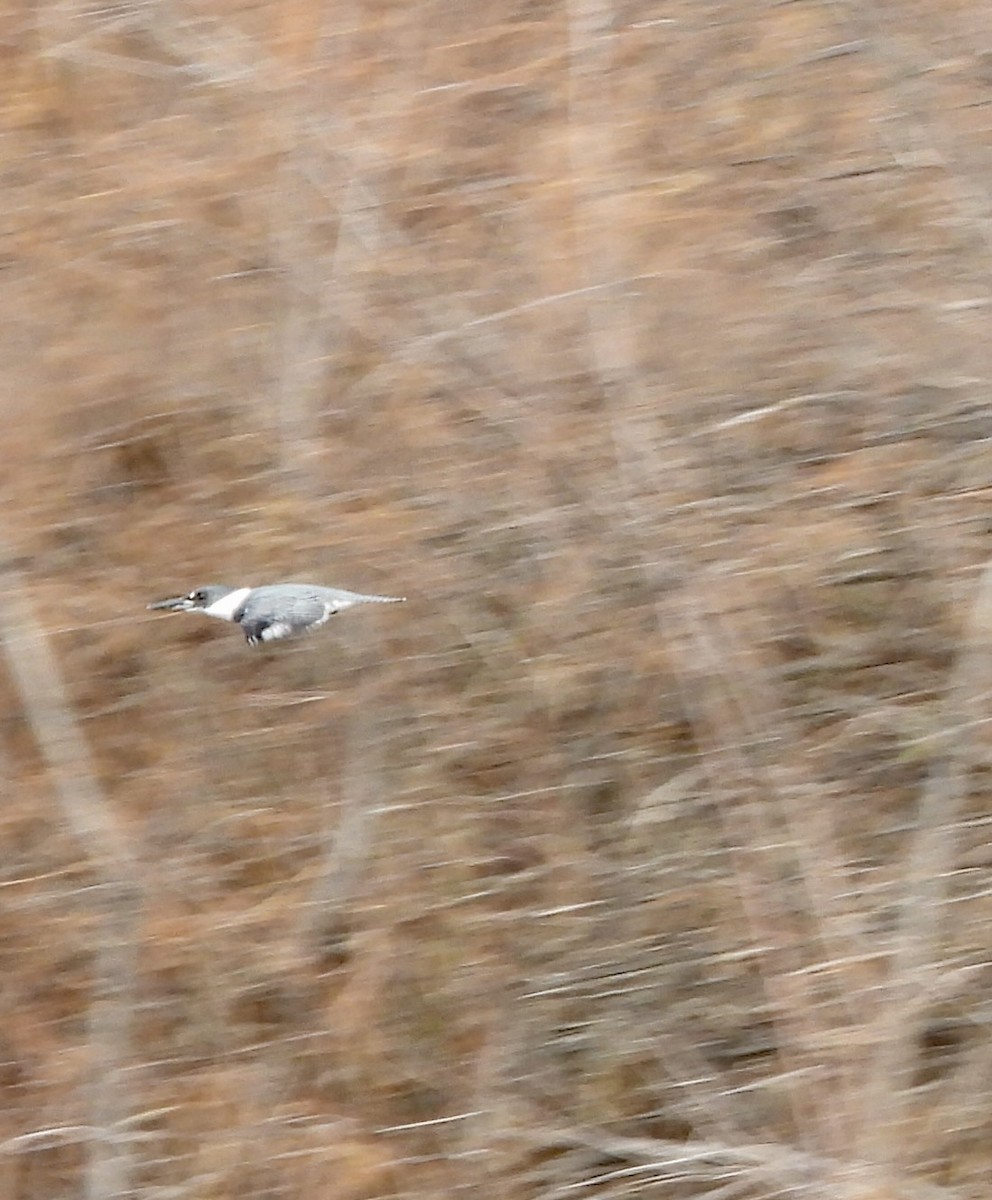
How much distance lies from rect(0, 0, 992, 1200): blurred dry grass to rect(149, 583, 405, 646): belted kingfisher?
Result: 13cm

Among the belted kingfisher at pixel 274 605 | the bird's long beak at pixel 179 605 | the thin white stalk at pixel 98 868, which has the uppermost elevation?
the belted kingfisher at pixel 274 605

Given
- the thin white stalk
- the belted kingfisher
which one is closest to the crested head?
the belted kingfisher

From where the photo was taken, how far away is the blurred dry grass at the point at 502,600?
3193 mm

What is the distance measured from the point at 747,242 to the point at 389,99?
0.96 m

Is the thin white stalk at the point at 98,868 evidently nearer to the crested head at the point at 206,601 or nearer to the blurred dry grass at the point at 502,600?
the blurred dry grass at the point at 502,600

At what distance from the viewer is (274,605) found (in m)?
3.45

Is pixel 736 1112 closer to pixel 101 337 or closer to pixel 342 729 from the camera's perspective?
pixel 342 729

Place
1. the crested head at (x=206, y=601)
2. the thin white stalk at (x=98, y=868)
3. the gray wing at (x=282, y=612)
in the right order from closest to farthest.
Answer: the thin white stalk at (x=98, y=868) < the gray wing at (x=282, y=612) < the crested head at (x=206, y=601)

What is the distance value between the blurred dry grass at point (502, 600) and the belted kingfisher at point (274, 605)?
0.13m

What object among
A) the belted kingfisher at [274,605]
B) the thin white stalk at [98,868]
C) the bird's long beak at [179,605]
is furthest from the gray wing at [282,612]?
the thin white stalk at [98,868]

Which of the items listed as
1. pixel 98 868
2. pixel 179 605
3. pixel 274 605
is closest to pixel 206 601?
pixel 179 605

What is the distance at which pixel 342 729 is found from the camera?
3.54 m

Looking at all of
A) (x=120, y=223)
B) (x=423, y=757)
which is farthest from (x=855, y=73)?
(x=423, y=757)

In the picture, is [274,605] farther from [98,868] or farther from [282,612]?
[98,868]
